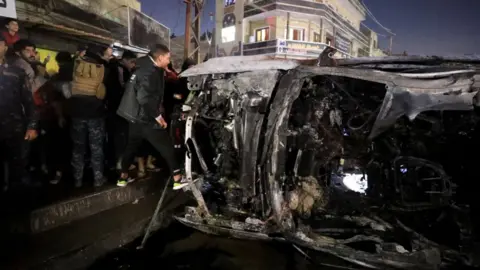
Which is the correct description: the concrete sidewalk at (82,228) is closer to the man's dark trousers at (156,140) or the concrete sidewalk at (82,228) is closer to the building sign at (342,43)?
the man's dark trousers at (156,140)

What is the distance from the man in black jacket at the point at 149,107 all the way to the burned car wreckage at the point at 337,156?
1.49ft

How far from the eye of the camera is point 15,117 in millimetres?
3193

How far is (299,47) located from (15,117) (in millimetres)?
16413

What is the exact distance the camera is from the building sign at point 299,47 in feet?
55.7

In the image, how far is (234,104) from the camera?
2904 mm

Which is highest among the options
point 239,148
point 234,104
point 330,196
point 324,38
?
point 324,38

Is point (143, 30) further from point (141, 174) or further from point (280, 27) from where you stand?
point (280, 27)

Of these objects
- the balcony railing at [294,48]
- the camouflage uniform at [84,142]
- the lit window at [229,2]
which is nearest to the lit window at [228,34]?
the lit window at [229,2]

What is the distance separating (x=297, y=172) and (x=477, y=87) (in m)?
1.62

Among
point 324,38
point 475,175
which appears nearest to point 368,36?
point 324,38

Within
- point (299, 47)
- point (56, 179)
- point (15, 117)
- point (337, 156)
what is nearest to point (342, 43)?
point (299, 47)

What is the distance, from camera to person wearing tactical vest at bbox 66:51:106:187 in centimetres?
343

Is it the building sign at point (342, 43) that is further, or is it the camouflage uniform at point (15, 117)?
the building sign at point (342, 43)

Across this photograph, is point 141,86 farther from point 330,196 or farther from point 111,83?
point 330,196
